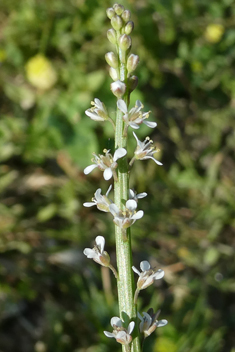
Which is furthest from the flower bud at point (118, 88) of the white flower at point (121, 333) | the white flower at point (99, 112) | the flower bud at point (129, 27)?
the white flower at point (121, 333)

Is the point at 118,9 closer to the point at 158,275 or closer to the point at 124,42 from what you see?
the point at 124,42

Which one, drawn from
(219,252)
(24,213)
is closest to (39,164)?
(24,213)

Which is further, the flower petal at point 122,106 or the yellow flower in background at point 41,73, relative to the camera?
the yellow flower in background at point 41,73

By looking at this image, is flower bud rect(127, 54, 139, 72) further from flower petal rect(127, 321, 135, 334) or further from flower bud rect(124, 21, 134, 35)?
flower petal rect(127, 321, 135, 334)

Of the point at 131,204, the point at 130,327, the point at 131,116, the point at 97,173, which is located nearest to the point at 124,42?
the point at 131,116

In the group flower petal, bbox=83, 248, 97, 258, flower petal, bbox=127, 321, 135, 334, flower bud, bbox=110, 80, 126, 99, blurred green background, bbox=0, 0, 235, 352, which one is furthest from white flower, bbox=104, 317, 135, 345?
blurred green background, bbox=0, 0, 235, 352

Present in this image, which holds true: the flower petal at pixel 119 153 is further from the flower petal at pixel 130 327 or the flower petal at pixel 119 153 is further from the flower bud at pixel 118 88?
the flower petal at pixel 130 327

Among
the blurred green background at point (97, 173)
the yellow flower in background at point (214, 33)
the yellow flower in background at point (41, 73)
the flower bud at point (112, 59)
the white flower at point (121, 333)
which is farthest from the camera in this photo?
the yellow flower in background at point (214, 33)
